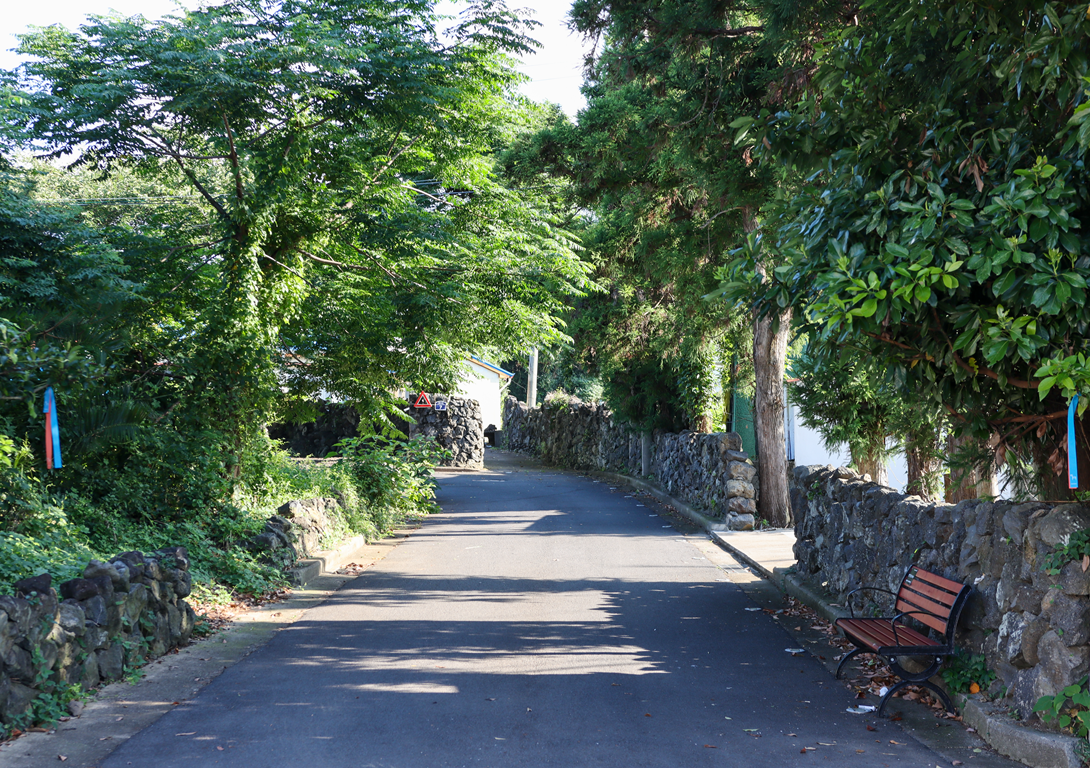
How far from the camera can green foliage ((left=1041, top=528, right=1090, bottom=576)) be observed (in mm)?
5039

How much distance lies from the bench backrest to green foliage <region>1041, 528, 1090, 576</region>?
2.86ft

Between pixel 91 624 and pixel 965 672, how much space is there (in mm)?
6521

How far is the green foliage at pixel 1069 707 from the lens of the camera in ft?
16.0

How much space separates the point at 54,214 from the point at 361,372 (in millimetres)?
6618

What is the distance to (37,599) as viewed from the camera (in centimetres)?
580

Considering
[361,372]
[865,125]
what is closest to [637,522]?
[361,372]

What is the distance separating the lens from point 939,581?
6.39 metres

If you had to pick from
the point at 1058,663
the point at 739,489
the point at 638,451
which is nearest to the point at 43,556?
the point at 1058,663

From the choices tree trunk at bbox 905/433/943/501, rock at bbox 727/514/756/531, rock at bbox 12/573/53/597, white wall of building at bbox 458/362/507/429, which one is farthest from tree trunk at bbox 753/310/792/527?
white wall of building at bbox 458/362/507/429

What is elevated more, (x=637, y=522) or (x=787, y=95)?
(x=787, y=95)

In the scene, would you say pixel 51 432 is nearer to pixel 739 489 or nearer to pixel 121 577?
pixel 121 577

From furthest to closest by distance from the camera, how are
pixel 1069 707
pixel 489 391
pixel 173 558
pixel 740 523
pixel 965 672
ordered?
1. pixel 489 391
2. pixel 740 523
3. pixel 173 558
4. pixel 965 672
5. pixel 1069 707

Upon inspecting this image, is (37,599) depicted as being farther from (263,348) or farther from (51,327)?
(263,348)

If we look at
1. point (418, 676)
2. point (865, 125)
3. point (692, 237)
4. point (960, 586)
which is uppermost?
point (692, 237)
